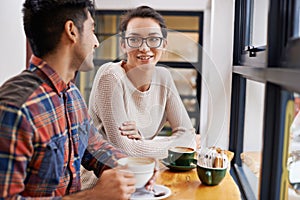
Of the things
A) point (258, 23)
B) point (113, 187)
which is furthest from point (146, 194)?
point (258, 23)

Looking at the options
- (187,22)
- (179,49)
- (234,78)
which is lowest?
(234,78)

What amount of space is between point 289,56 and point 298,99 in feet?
0.35

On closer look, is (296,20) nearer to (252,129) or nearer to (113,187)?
(113,187)

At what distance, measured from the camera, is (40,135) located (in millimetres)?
1002

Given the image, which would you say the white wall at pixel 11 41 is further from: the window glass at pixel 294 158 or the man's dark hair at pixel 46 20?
the window glass at pixel 294 158

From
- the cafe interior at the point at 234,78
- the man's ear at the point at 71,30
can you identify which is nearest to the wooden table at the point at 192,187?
the cafe interior at the point at 234,78

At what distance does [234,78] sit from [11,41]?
1.15 metres

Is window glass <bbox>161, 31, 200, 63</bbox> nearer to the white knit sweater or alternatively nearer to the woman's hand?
the white knit sweater

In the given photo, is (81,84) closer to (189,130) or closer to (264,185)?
(189,130)

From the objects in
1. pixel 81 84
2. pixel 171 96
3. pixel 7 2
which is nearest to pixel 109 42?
pixel 81 84

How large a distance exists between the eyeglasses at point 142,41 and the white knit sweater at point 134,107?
0.27 feet

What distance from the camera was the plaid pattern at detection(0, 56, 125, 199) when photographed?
3.11 feet

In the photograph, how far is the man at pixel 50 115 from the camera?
95 cm

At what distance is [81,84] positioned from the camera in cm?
138
